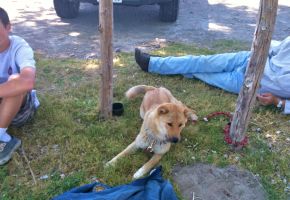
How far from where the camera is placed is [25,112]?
11.2 feet

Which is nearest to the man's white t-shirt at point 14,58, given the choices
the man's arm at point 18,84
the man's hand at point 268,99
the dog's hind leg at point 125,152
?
the man's arm at point 18,84

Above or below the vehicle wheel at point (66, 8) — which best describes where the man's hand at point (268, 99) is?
below

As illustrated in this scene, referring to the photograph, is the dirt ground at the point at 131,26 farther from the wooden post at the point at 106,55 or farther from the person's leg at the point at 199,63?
the wooden post at the point at 106,55

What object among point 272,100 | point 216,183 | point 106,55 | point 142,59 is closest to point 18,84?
point 106,55

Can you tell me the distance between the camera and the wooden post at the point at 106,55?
129 inches

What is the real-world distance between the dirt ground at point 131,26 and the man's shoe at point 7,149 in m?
2.57

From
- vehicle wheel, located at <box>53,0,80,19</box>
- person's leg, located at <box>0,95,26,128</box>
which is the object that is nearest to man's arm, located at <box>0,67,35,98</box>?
person's leg, located at <box>0,95,26,128</box>

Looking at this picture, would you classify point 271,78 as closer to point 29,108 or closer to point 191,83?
point 191,83

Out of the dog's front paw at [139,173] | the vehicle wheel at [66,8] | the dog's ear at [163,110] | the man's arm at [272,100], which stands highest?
the vehicle wheel at [66,8]

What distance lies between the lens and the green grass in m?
3.02

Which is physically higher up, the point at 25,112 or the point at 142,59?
the point at 142,59

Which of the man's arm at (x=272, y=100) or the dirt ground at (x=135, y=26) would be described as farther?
the dirt ground at (x=135, y=26)

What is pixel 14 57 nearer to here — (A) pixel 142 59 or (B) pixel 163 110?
(B) pixel 163 110

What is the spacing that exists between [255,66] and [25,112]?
6.72ft
